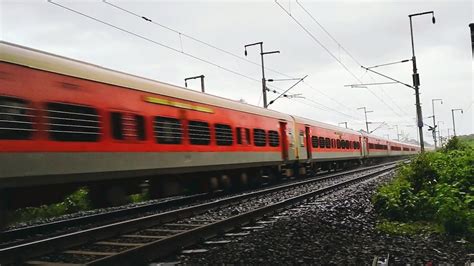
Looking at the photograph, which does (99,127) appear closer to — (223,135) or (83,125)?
(83,125)

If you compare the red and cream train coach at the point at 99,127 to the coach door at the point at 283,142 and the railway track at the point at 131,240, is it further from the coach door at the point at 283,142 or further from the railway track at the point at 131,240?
the coach door at the point at 283,142

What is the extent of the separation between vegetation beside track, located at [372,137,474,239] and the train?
5079 millimetres

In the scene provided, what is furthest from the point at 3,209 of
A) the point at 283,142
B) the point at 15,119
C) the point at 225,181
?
the point at 283,142

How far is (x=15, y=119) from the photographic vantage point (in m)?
6.82

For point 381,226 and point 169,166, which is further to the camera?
point 169,166

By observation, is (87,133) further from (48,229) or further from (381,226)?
(381,226)

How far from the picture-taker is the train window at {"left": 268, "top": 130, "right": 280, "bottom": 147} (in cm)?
1752

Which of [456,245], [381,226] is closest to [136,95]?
[381,226]

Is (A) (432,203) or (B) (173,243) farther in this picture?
(A) (432,203)

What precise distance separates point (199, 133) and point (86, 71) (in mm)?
4308

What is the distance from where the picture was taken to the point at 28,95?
7.09 metres

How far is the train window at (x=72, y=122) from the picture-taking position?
750 centimetres

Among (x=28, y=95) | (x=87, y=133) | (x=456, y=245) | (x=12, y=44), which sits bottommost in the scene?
(x=456, y=245)

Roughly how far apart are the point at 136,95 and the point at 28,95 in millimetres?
2999
